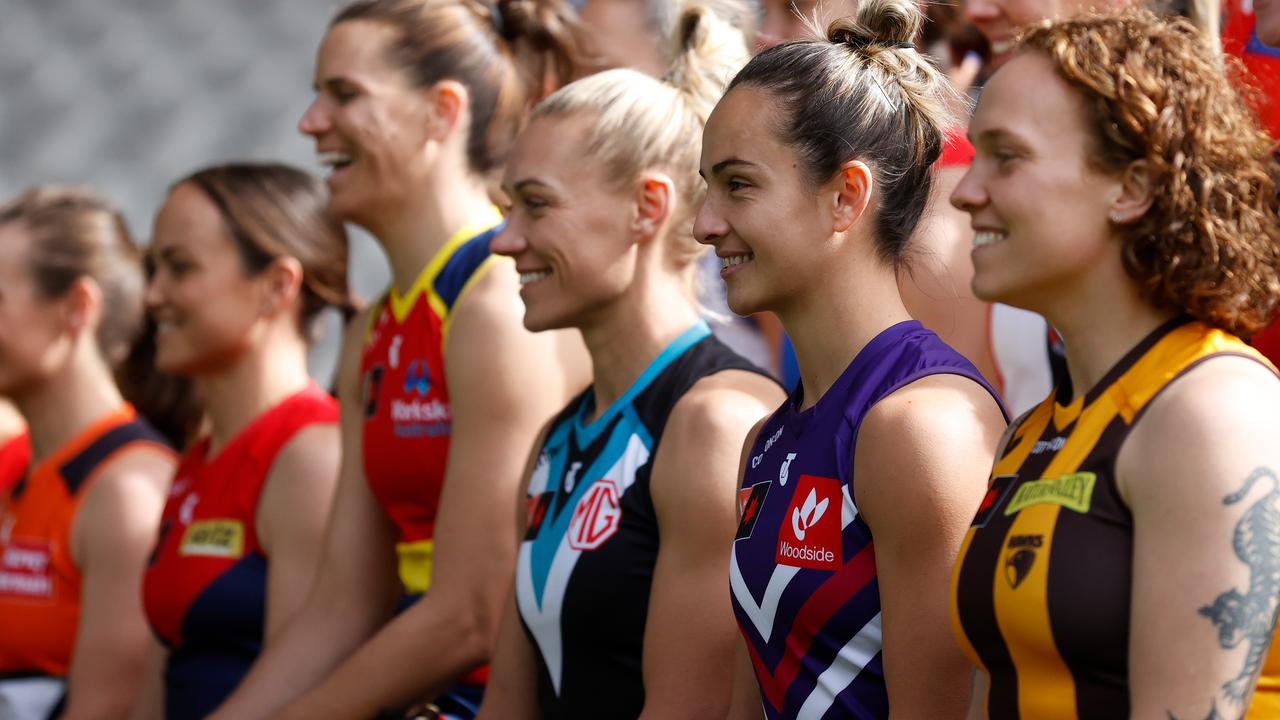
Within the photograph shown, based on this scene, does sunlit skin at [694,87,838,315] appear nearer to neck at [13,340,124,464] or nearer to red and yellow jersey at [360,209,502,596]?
red and yellow jersey at [360,209,502,596]

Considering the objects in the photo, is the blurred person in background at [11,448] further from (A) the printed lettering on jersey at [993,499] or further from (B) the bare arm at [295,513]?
(A) the printed lettering on jersey at [993,499]

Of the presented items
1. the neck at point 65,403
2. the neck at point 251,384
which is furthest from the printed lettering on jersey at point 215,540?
the neck at point 65,403

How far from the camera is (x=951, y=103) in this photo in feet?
7.30

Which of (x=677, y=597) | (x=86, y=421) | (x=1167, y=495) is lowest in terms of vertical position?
(x=86, y=421)

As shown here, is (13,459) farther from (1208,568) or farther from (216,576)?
(1208,568)

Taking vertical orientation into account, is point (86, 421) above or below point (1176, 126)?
below

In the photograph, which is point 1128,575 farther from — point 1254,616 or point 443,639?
point 443,639

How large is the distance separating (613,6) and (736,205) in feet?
5.38

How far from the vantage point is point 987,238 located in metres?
1.72

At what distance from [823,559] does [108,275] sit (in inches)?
116

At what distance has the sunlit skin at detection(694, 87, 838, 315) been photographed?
6.62 ft

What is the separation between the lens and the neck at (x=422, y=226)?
10.2ft

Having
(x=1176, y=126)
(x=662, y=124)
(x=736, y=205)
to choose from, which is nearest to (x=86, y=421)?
(x=662, y=124)

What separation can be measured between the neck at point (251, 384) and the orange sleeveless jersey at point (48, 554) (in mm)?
492
